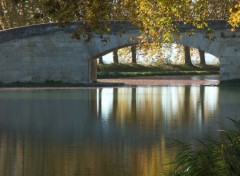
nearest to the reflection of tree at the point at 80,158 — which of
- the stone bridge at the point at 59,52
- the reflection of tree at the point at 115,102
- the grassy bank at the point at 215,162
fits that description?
the grassy bank at the point at 215,162

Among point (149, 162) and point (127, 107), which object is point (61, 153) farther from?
point (127, 107)

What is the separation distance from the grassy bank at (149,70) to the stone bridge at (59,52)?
9.37m

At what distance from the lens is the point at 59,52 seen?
1697 inches

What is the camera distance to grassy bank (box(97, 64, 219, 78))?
180 ft

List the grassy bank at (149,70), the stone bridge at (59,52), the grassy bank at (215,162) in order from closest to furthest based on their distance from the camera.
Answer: the grassy bank at (215,162)
the stone bridge at (59,52)
the grassy bank at (149,70)

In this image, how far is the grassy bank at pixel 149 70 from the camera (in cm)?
5497

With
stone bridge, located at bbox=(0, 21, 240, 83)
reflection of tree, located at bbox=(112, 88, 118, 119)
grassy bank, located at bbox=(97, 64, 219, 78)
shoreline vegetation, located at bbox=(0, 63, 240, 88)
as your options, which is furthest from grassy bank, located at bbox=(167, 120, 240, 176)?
grassy bank, located at bbox=(97, 64, 219, 78)

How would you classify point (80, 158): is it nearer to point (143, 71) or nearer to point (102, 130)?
point (102, 130)

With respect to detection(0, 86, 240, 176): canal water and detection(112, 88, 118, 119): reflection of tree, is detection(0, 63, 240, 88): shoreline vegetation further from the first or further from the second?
detection(0, 86, 240, 176): canal water

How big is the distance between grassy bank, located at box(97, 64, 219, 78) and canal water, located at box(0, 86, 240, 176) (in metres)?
22.9

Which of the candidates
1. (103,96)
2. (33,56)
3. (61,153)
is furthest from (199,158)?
(33,56)

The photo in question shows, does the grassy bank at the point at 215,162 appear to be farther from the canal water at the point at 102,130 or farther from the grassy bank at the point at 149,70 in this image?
the grassy bank at the point at 149,70

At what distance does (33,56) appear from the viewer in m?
43.3

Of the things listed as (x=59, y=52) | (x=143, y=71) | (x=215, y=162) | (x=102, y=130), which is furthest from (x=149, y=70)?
(x=215, y=162)
